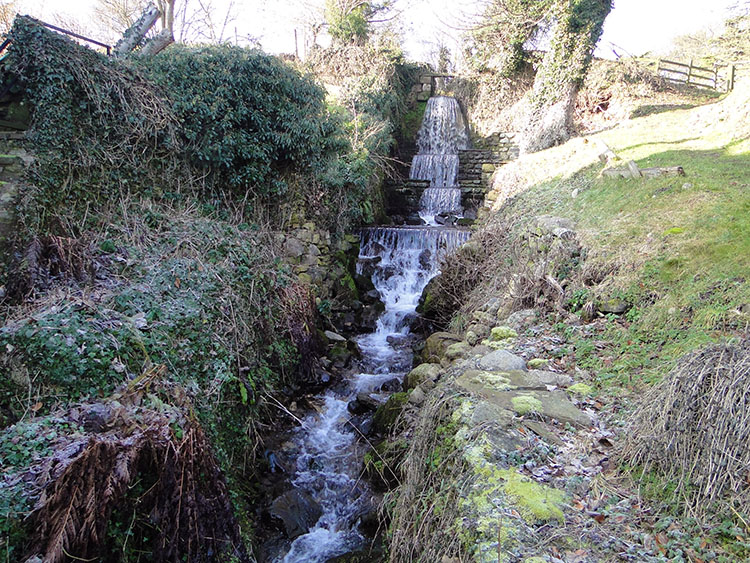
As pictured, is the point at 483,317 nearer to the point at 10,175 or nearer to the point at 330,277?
the point at 330,277

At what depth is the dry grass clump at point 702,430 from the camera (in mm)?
2209

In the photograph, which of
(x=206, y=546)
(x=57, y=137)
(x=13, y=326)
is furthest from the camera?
(x=57, y=137)

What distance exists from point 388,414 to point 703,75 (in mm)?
21210

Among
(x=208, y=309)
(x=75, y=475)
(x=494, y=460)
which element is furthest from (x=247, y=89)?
(x=494, y=460)

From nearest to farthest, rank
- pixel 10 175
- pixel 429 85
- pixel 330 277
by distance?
pixel 10 175
pixel 330 277
pixel 429 85

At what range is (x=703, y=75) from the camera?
18.0 metres

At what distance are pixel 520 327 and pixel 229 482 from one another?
3608mm

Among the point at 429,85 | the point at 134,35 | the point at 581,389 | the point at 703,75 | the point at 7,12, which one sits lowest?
the point at 581,389

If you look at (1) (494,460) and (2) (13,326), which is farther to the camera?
(2) (13,326)

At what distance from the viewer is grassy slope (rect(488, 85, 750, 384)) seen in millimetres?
3689

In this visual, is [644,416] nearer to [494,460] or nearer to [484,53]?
[494,460]

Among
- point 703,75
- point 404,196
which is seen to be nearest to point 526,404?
point 404,196

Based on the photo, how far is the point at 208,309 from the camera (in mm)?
4984

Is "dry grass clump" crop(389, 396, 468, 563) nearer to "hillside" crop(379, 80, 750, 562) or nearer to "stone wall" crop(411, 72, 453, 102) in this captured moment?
"hillside" crop(379, 80, 750, 562)
